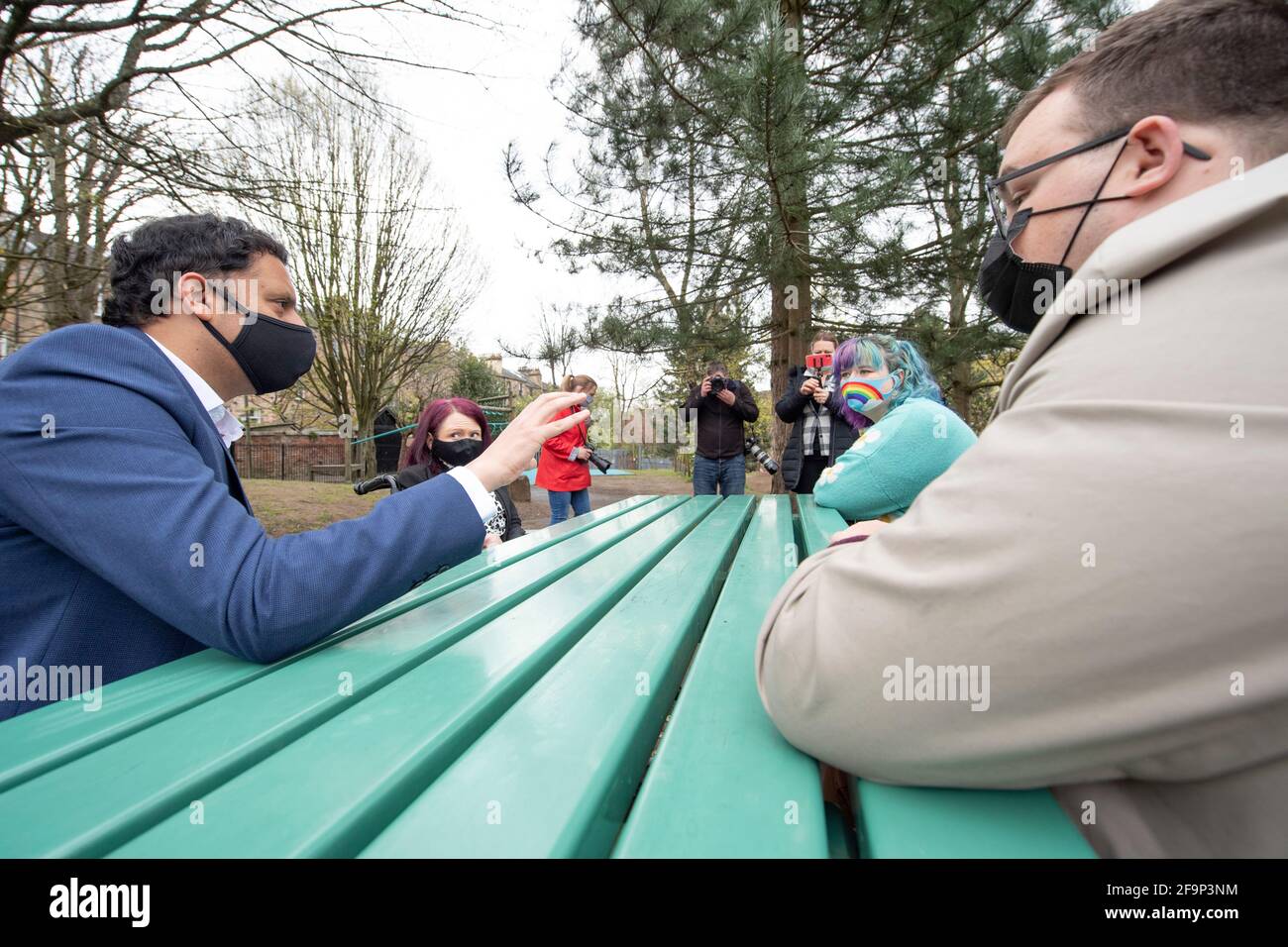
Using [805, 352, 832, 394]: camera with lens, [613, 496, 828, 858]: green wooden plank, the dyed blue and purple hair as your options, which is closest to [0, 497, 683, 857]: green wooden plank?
[613, 496, 828, 858]: green wooden plank

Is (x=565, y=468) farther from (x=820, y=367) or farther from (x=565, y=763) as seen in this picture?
(x=565, y=763)

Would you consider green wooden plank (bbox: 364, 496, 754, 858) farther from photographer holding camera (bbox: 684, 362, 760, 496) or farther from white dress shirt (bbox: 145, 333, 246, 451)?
photographer holding camera (bbox: 684, 362, 760, 496)

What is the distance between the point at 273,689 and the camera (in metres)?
0.98

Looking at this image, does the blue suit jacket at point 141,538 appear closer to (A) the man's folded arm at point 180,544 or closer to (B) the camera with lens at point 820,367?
(A) the man's folded arm at point 180,544

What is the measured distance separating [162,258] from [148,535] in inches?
32.0

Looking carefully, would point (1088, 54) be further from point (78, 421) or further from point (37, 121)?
point (37, 121)

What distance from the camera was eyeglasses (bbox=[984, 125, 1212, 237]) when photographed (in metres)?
0.93

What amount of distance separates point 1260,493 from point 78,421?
1.47 m

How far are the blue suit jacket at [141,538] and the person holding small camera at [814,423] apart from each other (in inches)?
164

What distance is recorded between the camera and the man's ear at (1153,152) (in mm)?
924

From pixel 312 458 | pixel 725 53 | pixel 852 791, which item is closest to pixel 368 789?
pixel 852 791

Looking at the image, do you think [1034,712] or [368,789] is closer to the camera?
[1034,712]

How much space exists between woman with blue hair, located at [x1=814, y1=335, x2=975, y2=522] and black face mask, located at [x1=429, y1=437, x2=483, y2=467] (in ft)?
5.47

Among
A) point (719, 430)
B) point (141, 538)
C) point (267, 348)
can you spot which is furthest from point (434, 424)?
point (719, 430)
